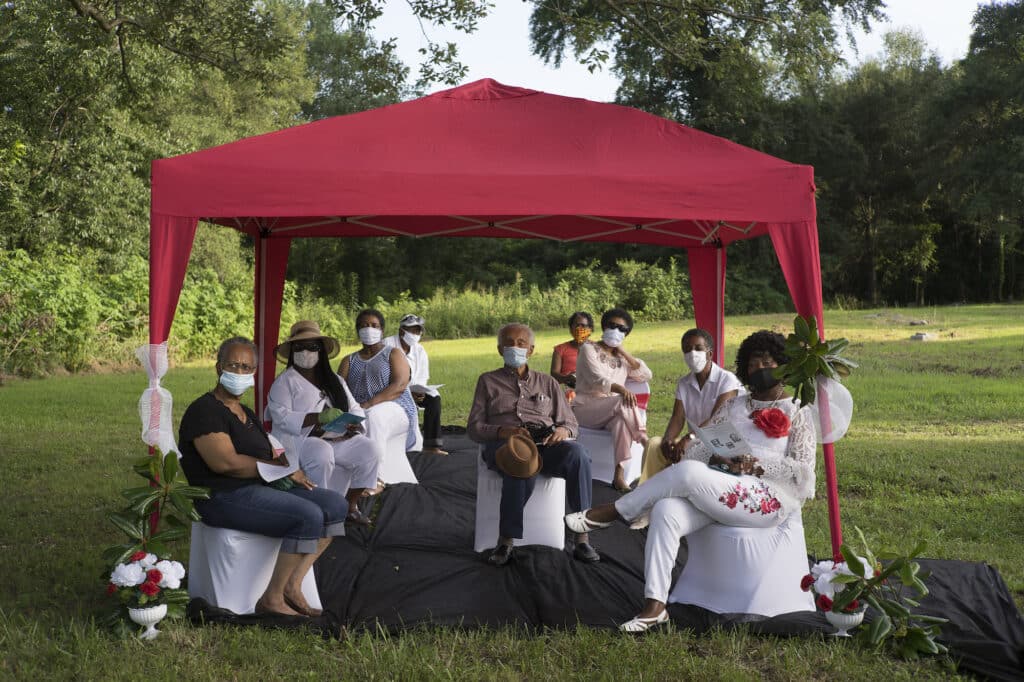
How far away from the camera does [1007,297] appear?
32469 mm

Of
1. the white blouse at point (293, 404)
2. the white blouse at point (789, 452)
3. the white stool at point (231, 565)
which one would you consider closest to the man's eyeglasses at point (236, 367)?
the white stool at point (231, 565)

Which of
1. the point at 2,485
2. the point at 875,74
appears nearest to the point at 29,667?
the point at 2,485

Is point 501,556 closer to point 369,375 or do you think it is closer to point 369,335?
point 369,375

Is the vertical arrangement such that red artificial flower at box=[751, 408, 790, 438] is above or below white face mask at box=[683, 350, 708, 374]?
below

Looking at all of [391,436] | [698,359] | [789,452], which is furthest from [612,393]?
[789,452]

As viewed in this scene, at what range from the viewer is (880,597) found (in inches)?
161

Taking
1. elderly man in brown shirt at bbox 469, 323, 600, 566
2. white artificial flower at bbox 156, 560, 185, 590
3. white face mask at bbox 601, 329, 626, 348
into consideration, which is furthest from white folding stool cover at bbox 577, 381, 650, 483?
white artificial flower at bbox 156, 560, 185, 590

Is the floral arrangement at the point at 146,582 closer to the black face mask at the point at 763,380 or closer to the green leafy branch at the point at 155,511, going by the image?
the green leafy branch at the point at 155,511

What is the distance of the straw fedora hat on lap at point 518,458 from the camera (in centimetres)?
506

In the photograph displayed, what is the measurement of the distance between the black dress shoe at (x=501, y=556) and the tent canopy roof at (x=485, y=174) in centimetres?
174

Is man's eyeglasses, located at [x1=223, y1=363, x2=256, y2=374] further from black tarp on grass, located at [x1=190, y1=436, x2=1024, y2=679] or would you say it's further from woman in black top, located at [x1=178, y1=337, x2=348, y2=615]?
black tarp on grass, located at [x1=190, y1=436, x2=1024, y2=679]

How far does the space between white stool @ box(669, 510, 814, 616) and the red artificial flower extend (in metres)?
0.41

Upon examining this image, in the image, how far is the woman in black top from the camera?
4242 millimetres

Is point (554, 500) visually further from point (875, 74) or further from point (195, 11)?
point (875, 74)
